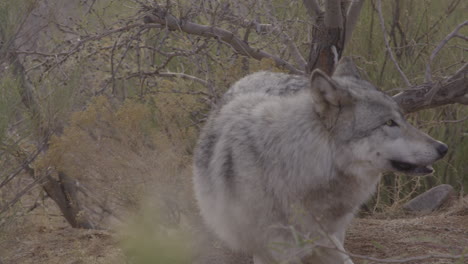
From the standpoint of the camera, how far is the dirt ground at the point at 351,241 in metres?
4.64

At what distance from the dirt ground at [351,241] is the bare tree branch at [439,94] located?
0.99 m

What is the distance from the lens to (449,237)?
15.5ft

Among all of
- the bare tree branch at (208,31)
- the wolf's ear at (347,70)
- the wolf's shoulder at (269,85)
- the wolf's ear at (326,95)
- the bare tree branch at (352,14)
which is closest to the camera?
the wolf's ear at (326,95)

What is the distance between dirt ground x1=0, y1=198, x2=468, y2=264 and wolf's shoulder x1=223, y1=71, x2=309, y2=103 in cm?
128

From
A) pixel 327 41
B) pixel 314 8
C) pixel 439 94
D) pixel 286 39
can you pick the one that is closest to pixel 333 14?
pixel 327 41

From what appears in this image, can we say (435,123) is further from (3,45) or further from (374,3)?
(3,45)

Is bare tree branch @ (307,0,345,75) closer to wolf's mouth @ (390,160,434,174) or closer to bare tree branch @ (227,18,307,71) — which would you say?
bare tree branch @ (227,18,307,71)

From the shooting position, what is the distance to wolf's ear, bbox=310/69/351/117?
3363mm

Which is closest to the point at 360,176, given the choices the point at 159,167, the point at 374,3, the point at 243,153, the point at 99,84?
the point at 243,153

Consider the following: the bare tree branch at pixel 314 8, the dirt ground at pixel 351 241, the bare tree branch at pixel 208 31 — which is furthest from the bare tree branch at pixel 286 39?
the dirt ground at pixel 351 241

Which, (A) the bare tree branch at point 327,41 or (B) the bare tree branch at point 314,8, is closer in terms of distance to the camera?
(A) the bare tree branch at point 327,41

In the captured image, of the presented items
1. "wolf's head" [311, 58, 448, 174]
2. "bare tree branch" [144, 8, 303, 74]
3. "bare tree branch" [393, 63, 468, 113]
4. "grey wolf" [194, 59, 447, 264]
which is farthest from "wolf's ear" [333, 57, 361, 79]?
"bare tree branch" [144, 8, 303, 74]

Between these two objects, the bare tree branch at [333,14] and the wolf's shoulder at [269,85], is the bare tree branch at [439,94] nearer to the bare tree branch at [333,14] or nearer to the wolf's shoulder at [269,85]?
the bare tree branch at [333,14]

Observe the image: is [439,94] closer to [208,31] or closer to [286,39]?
[286,39]
